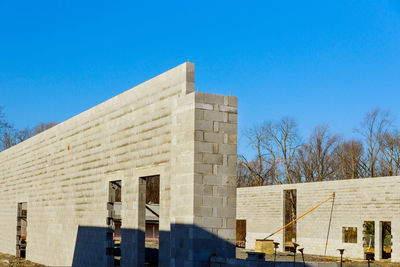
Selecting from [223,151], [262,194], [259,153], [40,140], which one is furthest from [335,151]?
[223,151]

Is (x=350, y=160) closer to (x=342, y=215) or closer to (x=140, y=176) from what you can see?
(x=342, y=215)

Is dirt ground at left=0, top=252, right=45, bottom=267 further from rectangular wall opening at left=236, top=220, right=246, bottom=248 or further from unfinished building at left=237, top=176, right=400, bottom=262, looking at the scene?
rectangular wall opening at left=236, top=220, right=246, bottom=248

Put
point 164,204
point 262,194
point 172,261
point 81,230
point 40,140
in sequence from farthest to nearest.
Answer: point 262,194 → point 40,140 → point 81,230 → point 164,204 → point 172,261

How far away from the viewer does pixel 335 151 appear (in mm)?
56469

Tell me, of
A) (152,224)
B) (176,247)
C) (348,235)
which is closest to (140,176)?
(176,247)

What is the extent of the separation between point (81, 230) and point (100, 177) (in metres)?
2.42

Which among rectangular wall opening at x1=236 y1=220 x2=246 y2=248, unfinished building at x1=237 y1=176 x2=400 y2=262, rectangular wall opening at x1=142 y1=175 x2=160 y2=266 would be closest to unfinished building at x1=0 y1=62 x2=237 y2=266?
rectangular wall opening at x1=142 y1=175 x2=160 y2=266

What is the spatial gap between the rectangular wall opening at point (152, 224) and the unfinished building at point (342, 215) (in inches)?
318

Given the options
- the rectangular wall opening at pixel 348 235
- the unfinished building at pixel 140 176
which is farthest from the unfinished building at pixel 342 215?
the unfinished building at pixel 140 176

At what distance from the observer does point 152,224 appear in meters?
44.1

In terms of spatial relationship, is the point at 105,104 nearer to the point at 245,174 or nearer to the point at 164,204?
the point at 164,204

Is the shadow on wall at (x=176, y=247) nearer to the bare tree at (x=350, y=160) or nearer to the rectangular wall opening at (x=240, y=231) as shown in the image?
the rectangular wall opening at (x=240, y=231)

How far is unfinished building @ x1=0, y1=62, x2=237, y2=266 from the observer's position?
11898 millimetres

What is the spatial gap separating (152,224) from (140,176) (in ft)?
99.7
